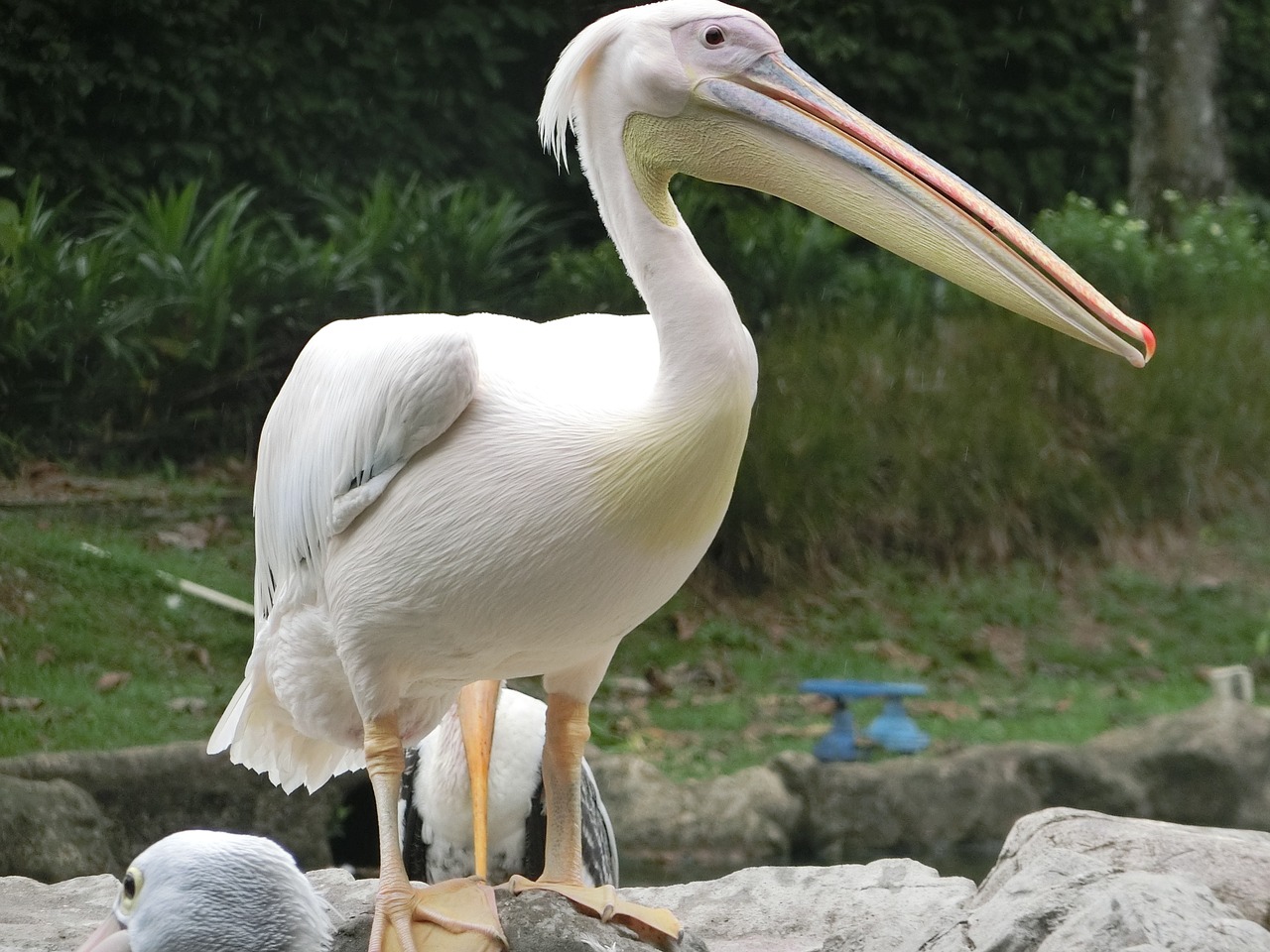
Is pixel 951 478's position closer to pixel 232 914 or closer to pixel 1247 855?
pixel 1247 855

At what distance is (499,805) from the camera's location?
11.8 feet

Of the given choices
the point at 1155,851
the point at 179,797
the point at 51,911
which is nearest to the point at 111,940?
the point at 51,911

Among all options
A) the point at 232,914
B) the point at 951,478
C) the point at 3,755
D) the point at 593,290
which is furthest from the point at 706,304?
the point at 951,478

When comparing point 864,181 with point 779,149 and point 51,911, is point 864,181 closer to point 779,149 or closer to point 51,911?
point 779,149

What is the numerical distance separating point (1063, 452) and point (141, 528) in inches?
156

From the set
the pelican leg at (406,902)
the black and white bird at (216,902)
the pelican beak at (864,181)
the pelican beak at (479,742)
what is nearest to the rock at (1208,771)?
the pelican beak at (479,742)

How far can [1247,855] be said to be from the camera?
2.83 metres

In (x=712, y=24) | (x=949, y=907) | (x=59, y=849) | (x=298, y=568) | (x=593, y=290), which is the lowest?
(x=59, y=849)

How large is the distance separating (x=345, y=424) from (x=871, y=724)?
3.38 m

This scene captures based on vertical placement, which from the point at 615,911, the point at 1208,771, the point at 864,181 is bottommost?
the point at 1208,771

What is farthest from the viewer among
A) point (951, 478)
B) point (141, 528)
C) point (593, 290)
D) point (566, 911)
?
point (951, 478)

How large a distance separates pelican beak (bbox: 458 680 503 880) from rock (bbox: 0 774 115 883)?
4.87 ft

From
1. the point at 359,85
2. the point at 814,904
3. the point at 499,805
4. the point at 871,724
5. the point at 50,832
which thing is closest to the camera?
the point at 814,904

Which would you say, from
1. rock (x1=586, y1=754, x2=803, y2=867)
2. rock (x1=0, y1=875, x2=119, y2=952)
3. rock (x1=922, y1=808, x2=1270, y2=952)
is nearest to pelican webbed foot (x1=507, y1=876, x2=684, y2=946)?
rock (x1=922, y1=808, x2=1270, y2=952)
